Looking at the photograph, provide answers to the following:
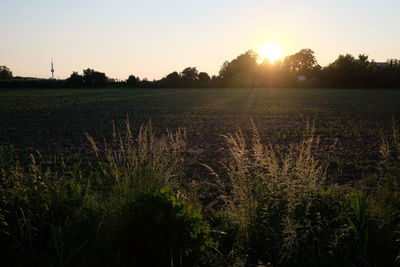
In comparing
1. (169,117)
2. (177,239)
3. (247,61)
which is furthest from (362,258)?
(247,61)

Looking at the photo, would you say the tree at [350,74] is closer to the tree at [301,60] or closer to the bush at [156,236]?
the tree at [301,60]

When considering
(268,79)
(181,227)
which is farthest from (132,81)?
(181,227)

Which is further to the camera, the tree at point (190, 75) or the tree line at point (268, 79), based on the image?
the tree at point (190, 75)

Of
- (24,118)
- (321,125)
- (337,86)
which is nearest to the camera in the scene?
(321,125)

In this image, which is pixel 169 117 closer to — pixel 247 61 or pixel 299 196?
pixel 299 196

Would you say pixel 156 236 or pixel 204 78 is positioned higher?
pixel 204 78

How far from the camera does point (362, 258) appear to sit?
420cm

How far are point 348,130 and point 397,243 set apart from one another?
42.1ft

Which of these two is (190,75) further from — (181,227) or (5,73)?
(181,227)

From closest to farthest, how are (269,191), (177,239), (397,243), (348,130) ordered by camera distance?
(177,239) → (397,243) → (269,191) → (348,130)

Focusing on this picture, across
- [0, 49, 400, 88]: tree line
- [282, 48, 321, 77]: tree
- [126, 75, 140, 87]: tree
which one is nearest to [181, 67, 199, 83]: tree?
[0, 49, 400, 88]: tree line

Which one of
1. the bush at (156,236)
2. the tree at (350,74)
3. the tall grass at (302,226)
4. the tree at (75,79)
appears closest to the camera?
the bush at (156,236)

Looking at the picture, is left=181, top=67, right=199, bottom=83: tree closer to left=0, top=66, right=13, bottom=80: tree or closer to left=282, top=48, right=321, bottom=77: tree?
left=282, top=48, right=321, bottom=77: tree

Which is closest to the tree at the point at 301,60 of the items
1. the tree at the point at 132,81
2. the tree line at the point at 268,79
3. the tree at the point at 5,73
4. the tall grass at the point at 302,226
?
the tree line at the point at 268,79
